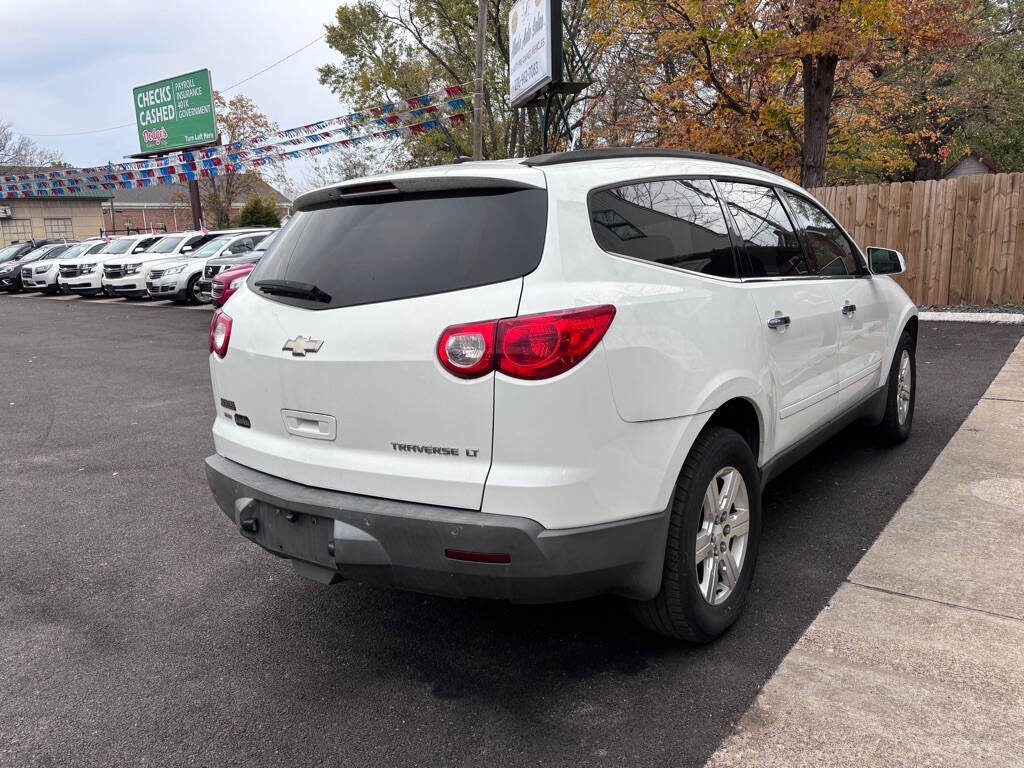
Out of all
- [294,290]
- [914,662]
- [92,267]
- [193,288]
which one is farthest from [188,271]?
[914,662]

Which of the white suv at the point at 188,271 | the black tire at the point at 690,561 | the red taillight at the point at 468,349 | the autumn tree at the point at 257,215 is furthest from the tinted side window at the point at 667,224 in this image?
the autumn tree at the point at 257,215

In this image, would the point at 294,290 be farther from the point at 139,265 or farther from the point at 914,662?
the point at 139,265

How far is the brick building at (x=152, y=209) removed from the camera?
59.5 metres

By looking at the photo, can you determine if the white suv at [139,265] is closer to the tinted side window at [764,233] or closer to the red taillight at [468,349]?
the tinted side window at [764,233]

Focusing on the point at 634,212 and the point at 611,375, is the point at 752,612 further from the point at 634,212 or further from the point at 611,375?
the point at 634,212

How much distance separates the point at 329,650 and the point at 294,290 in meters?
1.40

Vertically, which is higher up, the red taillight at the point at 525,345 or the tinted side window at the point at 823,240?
the tinted side window at the point at 823,240

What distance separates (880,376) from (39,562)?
4.86m

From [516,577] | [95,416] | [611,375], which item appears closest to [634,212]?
[611,375]

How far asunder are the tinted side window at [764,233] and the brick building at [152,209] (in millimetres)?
58231

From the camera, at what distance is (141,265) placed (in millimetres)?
22016

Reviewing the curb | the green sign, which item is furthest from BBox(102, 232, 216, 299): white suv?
the curb

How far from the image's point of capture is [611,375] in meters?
2.51

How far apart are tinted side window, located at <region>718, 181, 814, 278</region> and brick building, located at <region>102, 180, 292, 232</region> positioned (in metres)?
58.2
